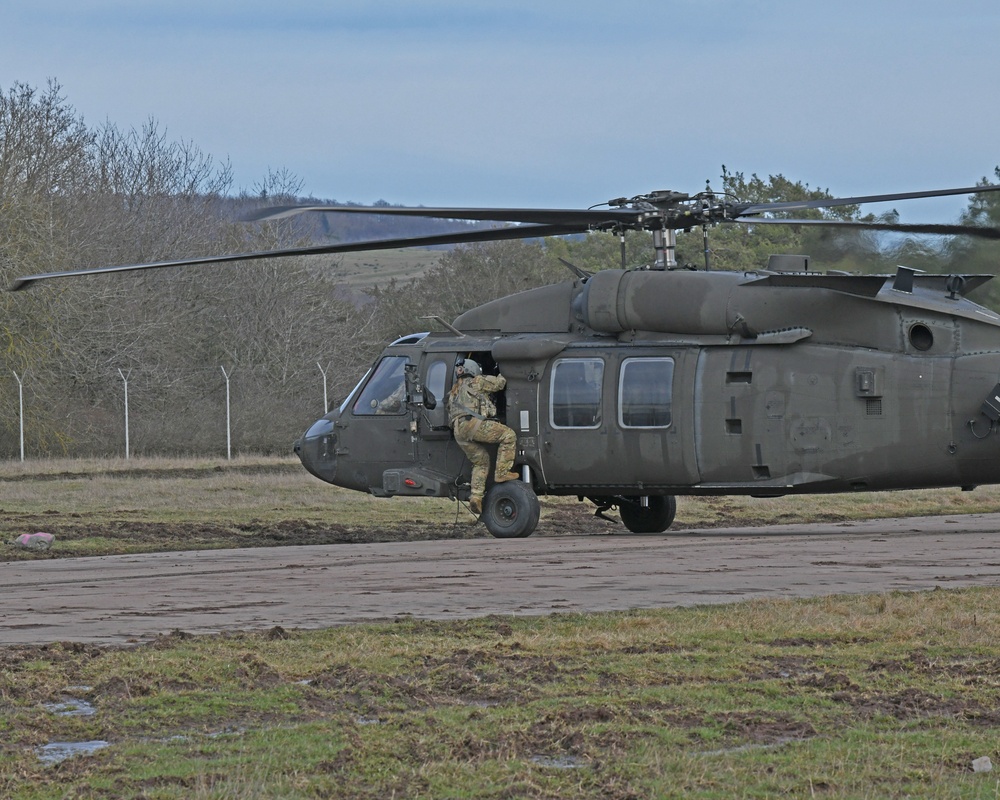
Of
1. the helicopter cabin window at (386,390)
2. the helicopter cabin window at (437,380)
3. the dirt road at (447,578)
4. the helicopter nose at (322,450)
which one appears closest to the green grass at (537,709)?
the dirt road at (447,578)

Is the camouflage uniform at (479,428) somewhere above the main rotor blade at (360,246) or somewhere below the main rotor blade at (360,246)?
below

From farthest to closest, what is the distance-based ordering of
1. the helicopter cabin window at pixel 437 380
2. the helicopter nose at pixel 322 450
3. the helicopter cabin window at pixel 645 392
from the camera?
the helicopter nose at pixel 322 450, the helicopter cabin window at pixel 437 380, the helicopter cabin window at pixel 645 392

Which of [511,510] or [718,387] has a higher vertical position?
[718,387]

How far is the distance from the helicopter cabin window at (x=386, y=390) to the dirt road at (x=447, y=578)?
7.02ft

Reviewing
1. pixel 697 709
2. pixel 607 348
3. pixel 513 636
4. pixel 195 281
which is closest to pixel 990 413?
pixel 607 348

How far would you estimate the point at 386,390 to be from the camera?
1691cm

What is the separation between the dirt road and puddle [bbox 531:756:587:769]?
3.68m

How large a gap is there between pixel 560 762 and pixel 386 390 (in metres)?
11.7

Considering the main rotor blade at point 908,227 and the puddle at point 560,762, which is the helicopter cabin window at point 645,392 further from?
the puddle at point 560,762

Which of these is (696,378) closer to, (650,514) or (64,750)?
(650,514)

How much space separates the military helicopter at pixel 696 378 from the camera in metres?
14.4

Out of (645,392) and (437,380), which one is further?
(437,380)

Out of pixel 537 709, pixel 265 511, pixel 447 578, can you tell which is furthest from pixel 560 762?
pixel 265 511

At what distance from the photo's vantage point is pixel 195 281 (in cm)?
5009
